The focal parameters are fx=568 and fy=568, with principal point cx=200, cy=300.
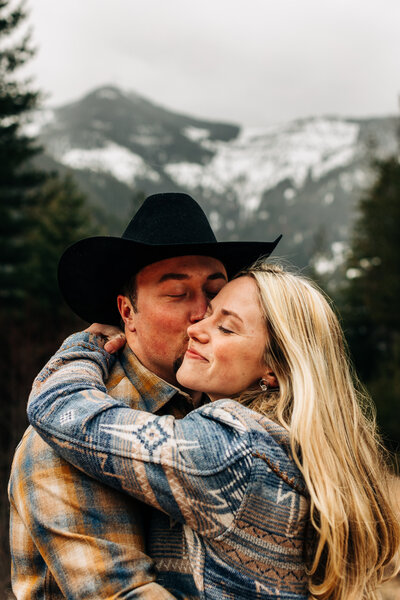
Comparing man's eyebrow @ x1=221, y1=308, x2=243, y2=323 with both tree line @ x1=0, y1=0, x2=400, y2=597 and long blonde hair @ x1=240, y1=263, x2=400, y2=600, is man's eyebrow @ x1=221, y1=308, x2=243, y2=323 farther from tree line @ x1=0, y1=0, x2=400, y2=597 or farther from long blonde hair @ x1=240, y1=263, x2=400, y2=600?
tree line @ x1=0, y1=0, x2=400, y2=597

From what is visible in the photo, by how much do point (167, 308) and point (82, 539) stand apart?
3.53ft

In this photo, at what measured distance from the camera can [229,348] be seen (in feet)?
7.50

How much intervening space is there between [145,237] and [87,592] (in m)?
1.50

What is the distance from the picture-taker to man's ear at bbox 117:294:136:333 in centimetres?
271

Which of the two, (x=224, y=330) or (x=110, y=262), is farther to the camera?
(x=110, y=262)

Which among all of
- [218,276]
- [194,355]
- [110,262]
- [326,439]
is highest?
[110,262]

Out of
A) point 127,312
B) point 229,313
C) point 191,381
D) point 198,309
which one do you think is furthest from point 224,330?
point 127,312

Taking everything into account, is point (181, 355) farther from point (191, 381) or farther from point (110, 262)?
point (110, 262)

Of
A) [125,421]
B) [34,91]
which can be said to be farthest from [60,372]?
[34,91]

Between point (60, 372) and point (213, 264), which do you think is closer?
point (60, 372)

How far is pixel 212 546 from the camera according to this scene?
1867 millimetres

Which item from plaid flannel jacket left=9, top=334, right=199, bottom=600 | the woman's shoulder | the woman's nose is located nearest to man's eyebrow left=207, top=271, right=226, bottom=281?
the woman's nose

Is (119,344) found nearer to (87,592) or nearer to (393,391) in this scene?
(87,592)

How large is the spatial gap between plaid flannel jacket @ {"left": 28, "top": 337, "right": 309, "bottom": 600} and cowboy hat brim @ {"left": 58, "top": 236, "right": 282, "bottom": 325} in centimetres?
83
